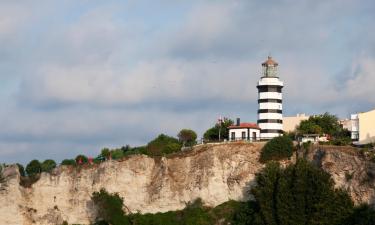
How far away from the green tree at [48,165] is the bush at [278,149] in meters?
19.4

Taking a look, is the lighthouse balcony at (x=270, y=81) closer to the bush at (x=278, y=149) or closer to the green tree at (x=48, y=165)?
the bush at (x=278, y=149)

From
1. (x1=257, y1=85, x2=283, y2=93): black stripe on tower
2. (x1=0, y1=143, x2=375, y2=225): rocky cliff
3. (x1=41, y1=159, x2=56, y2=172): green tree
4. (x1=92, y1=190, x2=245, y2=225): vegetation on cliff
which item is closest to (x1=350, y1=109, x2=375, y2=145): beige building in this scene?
(x1=0, y1=143, x2=375, y2=225): rocky cliff

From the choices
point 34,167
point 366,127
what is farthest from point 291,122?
point 34,167

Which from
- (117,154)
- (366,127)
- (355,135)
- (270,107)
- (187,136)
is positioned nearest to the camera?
(366,127)

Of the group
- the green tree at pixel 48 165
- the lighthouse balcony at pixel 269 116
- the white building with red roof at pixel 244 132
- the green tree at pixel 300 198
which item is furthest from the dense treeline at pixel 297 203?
the green tree at pixel 48 165

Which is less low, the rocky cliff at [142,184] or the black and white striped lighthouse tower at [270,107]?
the black and white striped lighthouse tower at [270,107]

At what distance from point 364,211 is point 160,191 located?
1819 centimetres

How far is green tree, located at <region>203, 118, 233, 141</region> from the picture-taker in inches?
3426

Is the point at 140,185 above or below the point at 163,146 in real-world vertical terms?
below

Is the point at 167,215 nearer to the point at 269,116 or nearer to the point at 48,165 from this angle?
the point at 269,116

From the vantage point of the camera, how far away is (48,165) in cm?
9181

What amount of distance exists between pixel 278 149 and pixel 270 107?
309 inches

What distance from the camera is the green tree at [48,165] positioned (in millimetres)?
87850

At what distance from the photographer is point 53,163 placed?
93688 mm
